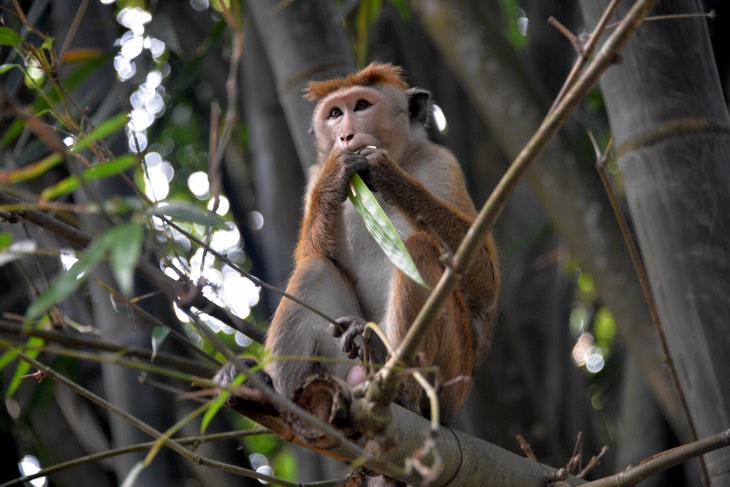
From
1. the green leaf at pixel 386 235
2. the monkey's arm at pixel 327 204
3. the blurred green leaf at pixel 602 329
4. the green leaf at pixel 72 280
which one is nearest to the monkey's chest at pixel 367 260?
the monkey's arm at pixel 327 204

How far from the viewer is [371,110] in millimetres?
5379

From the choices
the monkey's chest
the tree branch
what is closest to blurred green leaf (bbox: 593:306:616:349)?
the monkey's chest

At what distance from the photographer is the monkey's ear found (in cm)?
581

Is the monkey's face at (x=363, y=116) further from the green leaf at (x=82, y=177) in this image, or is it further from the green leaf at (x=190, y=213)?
the green leaf at (x=82, y=177)

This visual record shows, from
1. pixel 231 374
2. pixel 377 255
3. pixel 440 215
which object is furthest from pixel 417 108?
pixel 231 374

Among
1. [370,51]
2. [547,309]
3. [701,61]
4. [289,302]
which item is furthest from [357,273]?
[547,309]

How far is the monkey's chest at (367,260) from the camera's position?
507 cm

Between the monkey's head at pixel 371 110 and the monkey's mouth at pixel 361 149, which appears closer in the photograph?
the monkey's mouth at pixel 361 149

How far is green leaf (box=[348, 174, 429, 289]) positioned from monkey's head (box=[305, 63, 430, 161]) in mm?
1820

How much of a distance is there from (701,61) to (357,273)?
2223 mm

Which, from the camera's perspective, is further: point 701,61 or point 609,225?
point 609,225

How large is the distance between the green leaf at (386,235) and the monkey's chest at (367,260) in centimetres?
155

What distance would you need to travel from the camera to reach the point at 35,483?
5535mm

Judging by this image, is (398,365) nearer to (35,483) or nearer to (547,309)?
(35,483)
